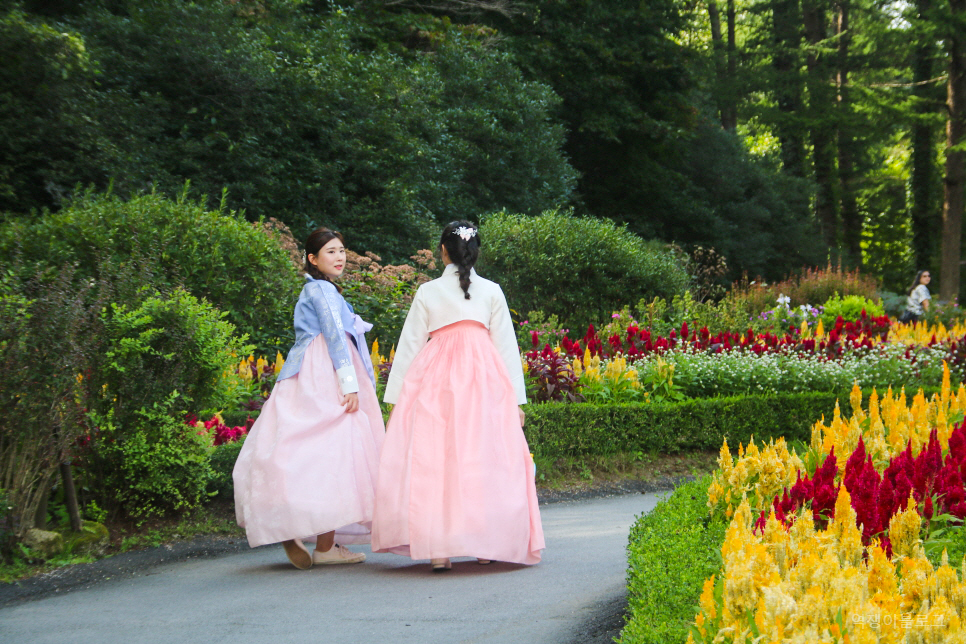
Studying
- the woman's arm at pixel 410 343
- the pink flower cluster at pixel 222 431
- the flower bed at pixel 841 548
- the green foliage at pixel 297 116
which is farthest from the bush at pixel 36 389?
the green foliage at pixel 297 116

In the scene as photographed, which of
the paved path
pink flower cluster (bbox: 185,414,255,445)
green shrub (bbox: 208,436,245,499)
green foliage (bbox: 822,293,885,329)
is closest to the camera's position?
the paved path

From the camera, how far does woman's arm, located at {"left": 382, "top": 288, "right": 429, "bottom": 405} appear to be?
4770mm

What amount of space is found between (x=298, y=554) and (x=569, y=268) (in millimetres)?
8762

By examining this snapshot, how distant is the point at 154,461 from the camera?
5.12 metres

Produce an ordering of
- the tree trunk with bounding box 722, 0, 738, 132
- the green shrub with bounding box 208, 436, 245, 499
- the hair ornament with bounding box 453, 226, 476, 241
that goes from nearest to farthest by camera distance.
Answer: the hair ornament with bounding box 453, 226, 476, 241 < the green shrub with bounding box 208, 436, 245, 499 < the tree trunk with bounding box 722, 0, 738, 132

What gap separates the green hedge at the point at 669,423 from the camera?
717 cm

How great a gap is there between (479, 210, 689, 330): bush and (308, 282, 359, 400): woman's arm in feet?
26.3

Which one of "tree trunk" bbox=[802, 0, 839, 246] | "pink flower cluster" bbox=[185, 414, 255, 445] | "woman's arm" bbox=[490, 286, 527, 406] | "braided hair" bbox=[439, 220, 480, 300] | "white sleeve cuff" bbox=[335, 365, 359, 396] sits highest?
"tree trunk" bbox=[802, 0, 839, 246]

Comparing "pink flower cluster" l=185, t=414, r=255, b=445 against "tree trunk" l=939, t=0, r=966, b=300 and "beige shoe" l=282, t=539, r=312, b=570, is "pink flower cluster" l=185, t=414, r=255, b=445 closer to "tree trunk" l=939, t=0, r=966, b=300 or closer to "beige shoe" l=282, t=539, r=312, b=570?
"beige shoe" l=282, t=539, r=312, b=570

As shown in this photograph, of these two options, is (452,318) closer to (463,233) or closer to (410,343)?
(410,343)

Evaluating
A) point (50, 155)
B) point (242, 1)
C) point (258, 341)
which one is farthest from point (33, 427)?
point (242, 1)

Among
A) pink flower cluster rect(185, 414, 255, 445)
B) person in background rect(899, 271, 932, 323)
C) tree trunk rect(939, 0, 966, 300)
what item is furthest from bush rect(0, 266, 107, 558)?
tree trunk rect(939, 0, 966, 300)

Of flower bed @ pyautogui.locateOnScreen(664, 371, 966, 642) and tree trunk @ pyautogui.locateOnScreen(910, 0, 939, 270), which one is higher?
tree trunk @ pyautogui.locateOnScreen(910, 0, 939, 270)

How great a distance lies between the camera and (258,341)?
356 inches
